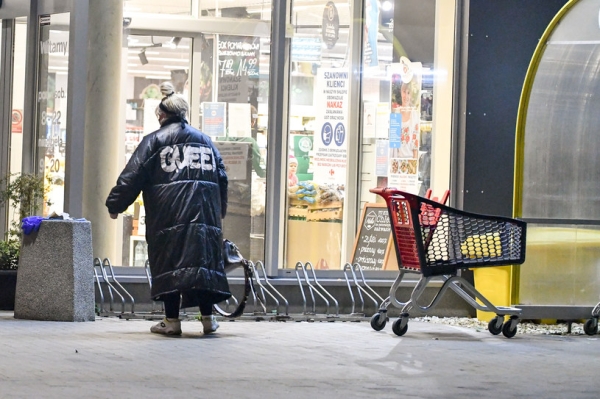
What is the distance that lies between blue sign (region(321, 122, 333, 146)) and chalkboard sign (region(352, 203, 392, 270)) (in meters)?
0.82

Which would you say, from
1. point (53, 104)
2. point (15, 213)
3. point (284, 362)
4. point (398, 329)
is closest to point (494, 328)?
point (398, 329)

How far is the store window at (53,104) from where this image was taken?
11289 mm

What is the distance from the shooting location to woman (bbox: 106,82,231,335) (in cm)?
884

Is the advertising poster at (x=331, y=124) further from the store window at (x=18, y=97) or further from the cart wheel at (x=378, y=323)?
the store window at (x=18, y=97)

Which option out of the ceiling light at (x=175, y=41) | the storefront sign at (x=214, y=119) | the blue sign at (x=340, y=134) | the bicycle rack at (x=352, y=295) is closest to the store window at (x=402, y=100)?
the blue sign at (x=340, y=134)

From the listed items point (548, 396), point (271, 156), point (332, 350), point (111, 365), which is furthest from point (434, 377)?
point (271, 156)

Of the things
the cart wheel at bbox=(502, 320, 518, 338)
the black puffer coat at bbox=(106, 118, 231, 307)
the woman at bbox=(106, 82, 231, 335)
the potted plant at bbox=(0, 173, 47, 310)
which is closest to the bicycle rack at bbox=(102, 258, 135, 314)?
the potted plant at bbox=(0, 173, 47, 310)

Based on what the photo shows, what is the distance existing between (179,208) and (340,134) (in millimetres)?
3325

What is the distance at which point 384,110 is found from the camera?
11898 millimetres

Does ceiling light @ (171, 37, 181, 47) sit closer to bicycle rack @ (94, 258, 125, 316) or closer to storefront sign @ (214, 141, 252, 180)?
storefront sign @ (214, 141, 252, 180)

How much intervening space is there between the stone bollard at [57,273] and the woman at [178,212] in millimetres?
892

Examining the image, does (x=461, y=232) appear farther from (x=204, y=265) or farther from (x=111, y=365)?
(x=111, y=365)

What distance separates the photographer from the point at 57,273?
32.1 feet

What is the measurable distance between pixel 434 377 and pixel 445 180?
184 inches
